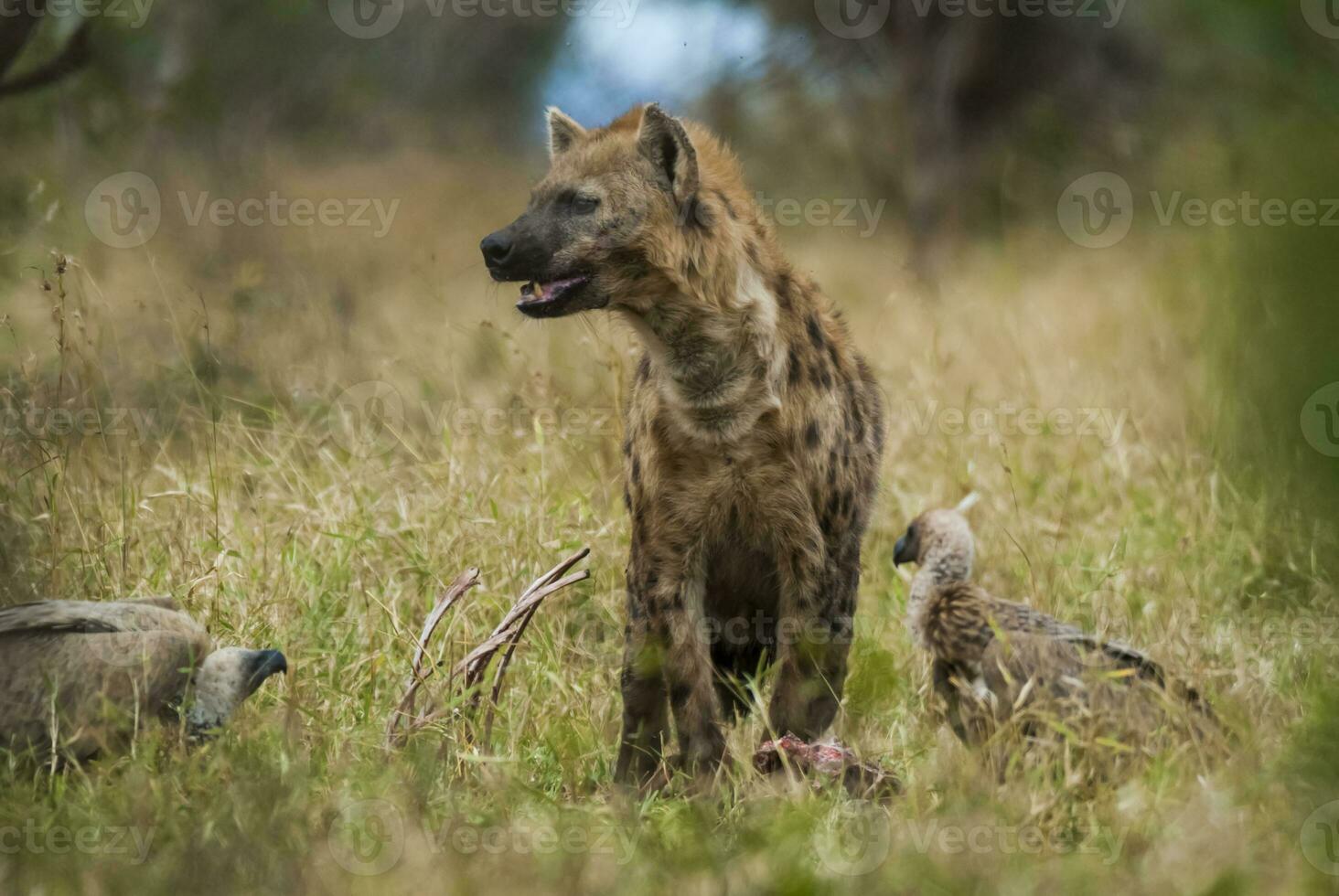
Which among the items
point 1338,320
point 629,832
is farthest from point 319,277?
point 1338,320

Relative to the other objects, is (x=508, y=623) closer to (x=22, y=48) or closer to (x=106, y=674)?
(x=106, y=674)

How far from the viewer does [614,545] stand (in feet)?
16.7

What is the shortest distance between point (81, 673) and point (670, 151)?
196 cm

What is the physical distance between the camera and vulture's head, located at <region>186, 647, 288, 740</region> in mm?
3607

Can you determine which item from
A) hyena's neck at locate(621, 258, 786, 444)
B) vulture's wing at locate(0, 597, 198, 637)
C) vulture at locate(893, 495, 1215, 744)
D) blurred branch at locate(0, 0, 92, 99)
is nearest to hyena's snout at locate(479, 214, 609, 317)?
hyena's neck at locate(621, 258, 786, 444)

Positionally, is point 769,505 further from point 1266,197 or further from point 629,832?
point 1266,197

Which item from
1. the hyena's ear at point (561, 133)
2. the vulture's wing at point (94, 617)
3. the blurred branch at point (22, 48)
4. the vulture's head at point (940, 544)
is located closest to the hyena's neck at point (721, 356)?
the hyena's ear at point (561, 133)

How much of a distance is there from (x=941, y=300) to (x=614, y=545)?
4627 millimetres

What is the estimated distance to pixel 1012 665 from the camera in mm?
3955

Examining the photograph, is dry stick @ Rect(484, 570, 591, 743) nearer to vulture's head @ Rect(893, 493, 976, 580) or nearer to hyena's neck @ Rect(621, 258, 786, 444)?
hyena's neck @ Rect(621, 258, 786, 444)

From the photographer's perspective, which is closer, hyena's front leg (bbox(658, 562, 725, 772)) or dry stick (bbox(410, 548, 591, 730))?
dry stick (bbox(410, 548, 591, 730))

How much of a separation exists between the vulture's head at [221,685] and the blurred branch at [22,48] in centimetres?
195

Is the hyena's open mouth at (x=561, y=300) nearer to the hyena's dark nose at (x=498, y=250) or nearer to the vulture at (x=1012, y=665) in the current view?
the hyena's dark nose at (x=498, y=250)

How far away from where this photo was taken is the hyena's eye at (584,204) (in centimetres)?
390
